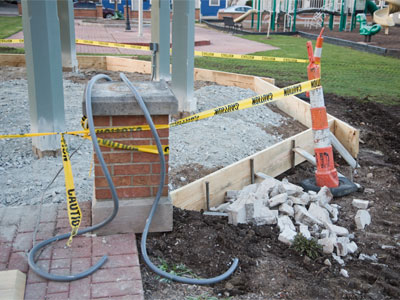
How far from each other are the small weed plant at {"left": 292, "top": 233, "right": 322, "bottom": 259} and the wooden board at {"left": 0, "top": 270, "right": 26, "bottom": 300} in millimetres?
2303

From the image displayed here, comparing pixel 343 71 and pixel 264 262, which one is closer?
pixel 264 262

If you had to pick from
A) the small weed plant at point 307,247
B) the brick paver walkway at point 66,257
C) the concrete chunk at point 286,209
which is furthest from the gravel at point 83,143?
the small weed plant at point 307,247

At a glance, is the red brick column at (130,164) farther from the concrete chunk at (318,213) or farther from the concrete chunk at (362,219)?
the concrete chunk at (362,219)

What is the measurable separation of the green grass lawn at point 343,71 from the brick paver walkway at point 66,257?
28.9 ft

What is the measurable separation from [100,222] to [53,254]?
0.49 metres

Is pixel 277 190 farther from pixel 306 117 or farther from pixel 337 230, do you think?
pixel 306 117

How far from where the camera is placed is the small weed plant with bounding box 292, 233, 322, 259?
424 cm

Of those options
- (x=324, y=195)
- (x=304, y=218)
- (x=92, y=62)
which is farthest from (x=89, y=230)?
(x=92, y=62)

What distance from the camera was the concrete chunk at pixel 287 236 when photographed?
4406 mm

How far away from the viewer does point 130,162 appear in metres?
4.02

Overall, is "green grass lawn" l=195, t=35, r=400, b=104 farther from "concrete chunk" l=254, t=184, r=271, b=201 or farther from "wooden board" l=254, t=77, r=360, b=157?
"concrete chunk" l=254, t=184, r=271, b=201

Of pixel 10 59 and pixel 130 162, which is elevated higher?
pixel 130 162

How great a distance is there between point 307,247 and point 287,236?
8.7 inches

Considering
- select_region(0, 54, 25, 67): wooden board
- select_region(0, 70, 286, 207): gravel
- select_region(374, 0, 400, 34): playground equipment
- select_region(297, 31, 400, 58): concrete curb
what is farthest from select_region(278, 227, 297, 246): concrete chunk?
select_region(374, 0, 400, 34): playground equipment
